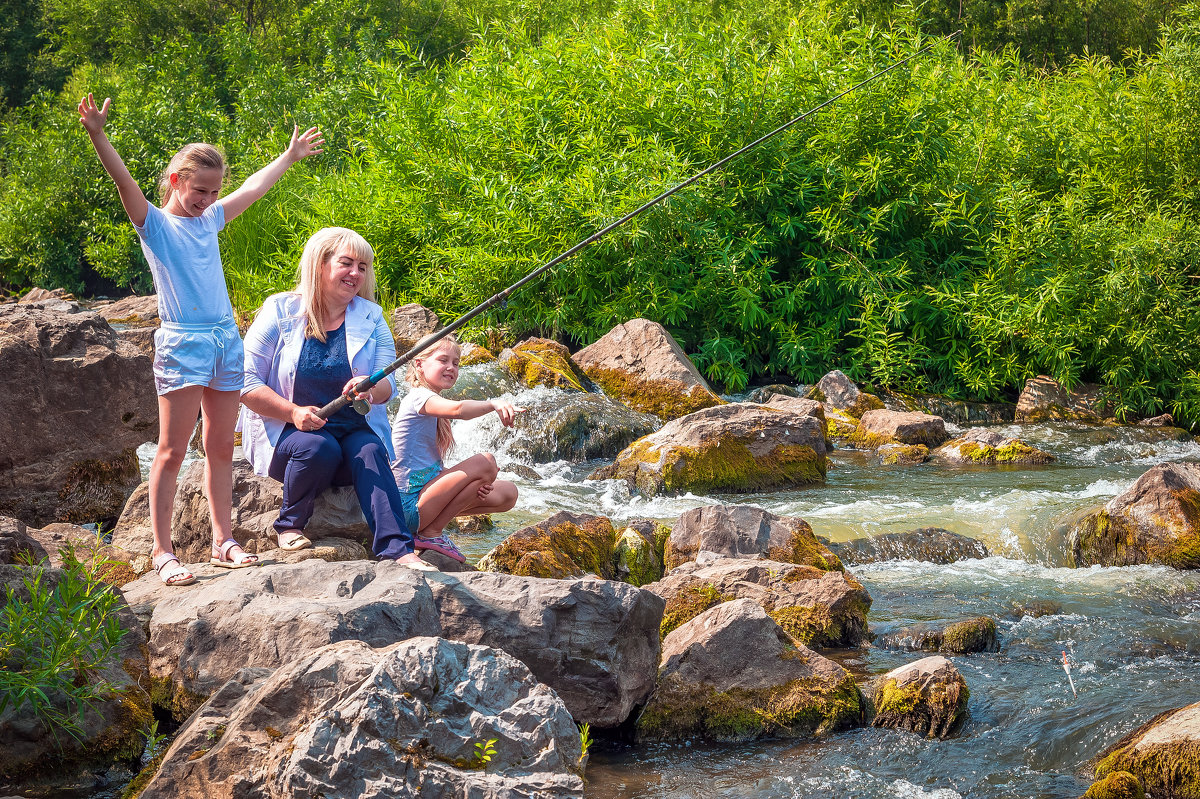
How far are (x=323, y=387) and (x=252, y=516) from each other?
61 cm

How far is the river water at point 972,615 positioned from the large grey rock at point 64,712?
1.54m

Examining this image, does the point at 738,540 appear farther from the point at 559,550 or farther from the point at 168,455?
the point at 168,455

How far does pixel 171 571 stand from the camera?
376cm

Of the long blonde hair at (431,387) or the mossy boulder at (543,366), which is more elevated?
the long blonde hair at (431,387)

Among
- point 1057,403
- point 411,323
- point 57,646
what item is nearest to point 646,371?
point 411,323

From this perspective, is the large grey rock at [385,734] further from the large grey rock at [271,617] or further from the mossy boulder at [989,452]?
the mossy boulder at [989,452]

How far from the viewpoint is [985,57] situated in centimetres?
1659

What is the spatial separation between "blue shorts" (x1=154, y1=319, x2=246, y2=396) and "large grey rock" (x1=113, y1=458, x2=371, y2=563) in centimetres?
49

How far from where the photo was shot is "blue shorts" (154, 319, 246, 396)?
3.91 metres

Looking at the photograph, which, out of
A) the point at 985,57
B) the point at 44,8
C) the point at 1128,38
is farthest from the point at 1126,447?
the point at 44,8

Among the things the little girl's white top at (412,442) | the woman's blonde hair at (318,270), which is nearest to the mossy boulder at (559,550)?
the little girl's white top at (412,442)

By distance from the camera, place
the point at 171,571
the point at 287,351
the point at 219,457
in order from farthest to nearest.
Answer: the point at 287,351, the point at 219,457, the point at 171,571

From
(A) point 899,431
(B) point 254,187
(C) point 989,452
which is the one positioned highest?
(B) point 254,187

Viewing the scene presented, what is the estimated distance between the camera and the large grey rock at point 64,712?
3.13m
